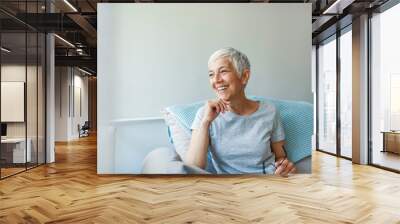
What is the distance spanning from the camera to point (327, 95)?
1111 centimetres

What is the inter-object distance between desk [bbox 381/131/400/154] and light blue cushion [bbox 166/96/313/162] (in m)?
1.85

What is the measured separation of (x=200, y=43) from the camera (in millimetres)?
6945

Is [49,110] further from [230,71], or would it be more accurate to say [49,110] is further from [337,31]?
[337,31]

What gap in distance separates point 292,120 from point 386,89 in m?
2.40

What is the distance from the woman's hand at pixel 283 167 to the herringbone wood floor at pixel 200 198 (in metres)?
0.11

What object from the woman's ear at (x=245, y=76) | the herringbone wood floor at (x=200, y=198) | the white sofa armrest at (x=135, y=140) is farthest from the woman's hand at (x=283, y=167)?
the white sofa armrest at (x=135, y=140)

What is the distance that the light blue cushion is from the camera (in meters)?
6.85

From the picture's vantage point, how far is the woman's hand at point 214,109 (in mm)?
6773

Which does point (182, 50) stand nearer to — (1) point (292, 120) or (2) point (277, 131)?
(2) point (277, 131)

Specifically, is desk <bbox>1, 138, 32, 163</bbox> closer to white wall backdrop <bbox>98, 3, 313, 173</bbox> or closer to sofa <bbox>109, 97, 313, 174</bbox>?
white wall backdrop <bbox>98, 3, 313, 173</bbox>

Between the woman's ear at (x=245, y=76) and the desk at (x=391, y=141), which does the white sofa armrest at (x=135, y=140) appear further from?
the desk at (x=391, y=141)

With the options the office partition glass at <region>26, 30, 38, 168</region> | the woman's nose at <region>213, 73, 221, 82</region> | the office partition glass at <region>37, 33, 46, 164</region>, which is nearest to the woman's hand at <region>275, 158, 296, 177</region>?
the woman's nose at <region>213, 73, 221, 82</region>

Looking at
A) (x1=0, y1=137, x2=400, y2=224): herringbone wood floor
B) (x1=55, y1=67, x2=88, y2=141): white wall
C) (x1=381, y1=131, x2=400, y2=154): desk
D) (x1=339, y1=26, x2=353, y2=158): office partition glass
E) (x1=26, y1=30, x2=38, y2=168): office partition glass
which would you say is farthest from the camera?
(x1=55, y1=67, x2=88, y2=141): white wall

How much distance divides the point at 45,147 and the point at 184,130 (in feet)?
12.4
